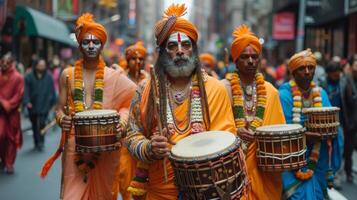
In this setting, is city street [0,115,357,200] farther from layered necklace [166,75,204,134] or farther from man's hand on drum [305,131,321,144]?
layered necklace [166,75,204,134]

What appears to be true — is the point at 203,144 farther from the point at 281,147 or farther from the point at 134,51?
the point at 134,51

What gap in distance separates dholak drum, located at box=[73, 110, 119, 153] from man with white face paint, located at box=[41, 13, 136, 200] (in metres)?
0.26

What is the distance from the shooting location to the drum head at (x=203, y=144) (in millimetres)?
4098

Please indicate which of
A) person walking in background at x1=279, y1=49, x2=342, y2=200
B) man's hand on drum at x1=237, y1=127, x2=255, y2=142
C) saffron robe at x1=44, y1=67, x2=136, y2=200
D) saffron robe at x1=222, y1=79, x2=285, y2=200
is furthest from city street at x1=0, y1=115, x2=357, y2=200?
man's hand on drum at x1=237, y1=127, x2=255, y2=142

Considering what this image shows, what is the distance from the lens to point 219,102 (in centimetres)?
480

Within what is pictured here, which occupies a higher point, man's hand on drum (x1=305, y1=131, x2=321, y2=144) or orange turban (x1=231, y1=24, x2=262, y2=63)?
orange turban (x1=231, y1=24, x2=262, y2=63)

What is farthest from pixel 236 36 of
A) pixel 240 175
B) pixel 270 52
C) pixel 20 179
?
pixel 270 52

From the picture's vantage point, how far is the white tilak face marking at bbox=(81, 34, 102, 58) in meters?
6.57

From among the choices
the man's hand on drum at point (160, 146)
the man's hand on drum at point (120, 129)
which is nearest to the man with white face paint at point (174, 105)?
the man's hand on drum at point (160, 146)

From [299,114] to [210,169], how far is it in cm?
301

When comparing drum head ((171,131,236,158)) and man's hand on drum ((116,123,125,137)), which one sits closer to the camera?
drum head ((171,131,236,158))

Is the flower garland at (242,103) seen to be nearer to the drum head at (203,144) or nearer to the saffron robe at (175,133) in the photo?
the saffron robe at (175,133)

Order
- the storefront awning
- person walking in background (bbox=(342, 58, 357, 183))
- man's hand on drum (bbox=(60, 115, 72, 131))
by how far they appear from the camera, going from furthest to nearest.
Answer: the storefront awning, person walking in background (bbox=(342, 58, 357, 183)), man's hand on drum (bbox=(60, 115, 72, 131))

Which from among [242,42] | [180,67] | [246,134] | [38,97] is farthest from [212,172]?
[38,97]
